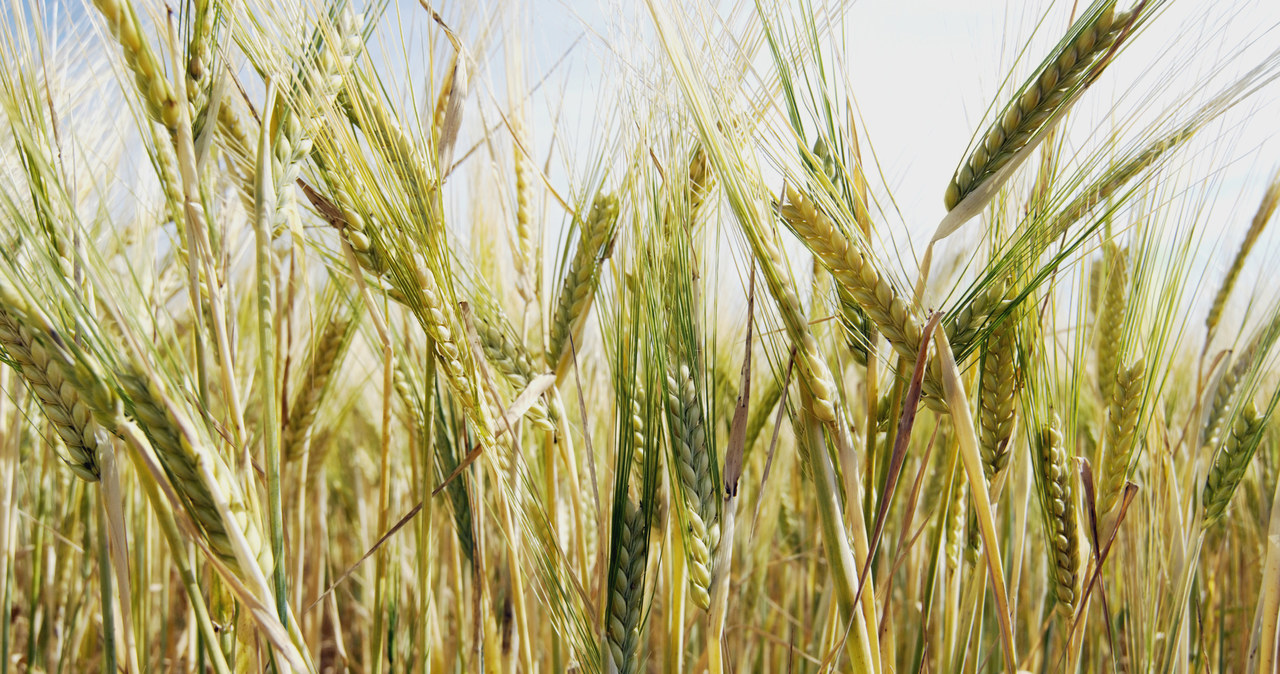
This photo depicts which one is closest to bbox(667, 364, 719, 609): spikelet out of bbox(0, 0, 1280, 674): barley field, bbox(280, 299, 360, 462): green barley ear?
bbox(0, 0, 1280, 674): barley field

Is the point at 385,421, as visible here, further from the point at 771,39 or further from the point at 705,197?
the point at 771,39

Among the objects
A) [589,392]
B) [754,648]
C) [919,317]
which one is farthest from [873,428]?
[754,648]

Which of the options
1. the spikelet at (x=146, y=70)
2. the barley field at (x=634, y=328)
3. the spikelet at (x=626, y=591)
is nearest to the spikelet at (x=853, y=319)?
the barley field at (x=634, y=328)

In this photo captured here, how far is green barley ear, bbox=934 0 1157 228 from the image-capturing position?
1.75ft

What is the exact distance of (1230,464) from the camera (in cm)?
80

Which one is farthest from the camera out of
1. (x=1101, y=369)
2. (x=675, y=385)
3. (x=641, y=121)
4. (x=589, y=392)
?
(x=589, y=392)

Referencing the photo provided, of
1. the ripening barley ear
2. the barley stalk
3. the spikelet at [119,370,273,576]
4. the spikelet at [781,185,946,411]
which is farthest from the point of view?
the barley stalk

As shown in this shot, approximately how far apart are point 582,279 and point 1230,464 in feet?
2.56

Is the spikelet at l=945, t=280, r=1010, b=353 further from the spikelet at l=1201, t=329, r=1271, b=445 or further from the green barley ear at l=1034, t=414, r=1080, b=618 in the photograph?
the spikelet at l=1201, t=329, r=1271, b=445

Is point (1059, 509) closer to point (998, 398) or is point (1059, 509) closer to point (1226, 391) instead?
point (998, 398)

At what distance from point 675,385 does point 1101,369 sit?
0.67 metres

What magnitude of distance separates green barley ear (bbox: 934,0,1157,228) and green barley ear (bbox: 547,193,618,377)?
37 centimetres

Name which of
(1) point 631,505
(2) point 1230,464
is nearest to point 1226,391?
(2) point 1230,464

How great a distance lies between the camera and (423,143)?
69 centimetres
